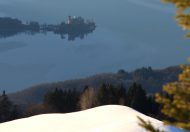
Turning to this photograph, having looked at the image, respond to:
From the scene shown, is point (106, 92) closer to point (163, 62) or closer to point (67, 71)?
point (67, 71)

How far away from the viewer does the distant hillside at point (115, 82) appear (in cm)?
11669

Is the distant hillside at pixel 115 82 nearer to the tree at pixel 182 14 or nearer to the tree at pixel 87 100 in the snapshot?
the tree at pixel 87 100

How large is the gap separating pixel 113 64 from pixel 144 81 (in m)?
76.3

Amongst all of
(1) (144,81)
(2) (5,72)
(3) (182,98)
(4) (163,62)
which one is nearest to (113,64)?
(4) (163,62)

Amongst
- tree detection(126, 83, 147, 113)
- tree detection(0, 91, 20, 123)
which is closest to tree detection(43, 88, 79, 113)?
tree detection(0, 91, 20, 123)

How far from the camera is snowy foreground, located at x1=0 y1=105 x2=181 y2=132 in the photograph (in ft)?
86.3

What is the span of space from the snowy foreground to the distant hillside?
262ft

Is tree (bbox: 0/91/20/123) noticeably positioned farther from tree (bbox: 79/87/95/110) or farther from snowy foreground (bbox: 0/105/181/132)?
snowy foreground (bbox: 0/105/181/132)

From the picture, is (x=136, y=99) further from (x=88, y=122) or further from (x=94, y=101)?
(x=88, y=122)

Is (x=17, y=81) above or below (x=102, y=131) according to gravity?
below

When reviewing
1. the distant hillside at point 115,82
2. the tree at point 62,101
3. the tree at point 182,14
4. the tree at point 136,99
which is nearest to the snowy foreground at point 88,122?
the tree at point 136,99

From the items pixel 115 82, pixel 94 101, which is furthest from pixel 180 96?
pixel 115 82

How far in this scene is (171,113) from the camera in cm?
695

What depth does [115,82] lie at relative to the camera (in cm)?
12094
